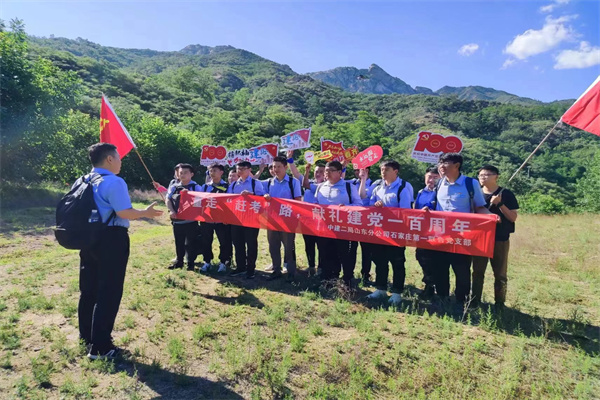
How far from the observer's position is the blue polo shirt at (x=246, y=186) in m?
7.08

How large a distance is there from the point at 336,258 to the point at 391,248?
1.09 metres

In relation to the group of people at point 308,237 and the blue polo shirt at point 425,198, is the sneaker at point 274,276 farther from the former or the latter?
the blue polo shirt at point 425,198

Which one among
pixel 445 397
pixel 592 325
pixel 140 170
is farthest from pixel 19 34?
pixel 592 325

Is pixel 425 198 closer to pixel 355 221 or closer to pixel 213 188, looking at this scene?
pixel 355 221

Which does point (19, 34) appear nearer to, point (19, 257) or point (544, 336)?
point (19, 257)

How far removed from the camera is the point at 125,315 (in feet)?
16.2

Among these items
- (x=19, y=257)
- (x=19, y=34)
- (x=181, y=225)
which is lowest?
(x=19, y=257)

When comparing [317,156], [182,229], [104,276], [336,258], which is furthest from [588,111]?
[182,229]

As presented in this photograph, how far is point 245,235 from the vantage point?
22.7ft

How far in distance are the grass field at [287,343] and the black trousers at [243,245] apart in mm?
372

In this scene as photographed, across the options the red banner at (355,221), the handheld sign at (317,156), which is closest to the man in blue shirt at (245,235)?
the red banner at (355,221)

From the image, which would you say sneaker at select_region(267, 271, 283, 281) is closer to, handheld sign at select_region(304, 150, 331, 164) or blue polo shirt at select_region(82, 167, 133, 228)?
handheld sign at select_region(304, 150, 331, 164)

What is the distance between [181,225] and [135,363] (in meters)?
3.61

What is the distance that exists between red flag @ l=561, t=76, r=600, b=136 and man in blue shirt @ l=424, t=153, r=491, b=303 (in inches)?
64.3
